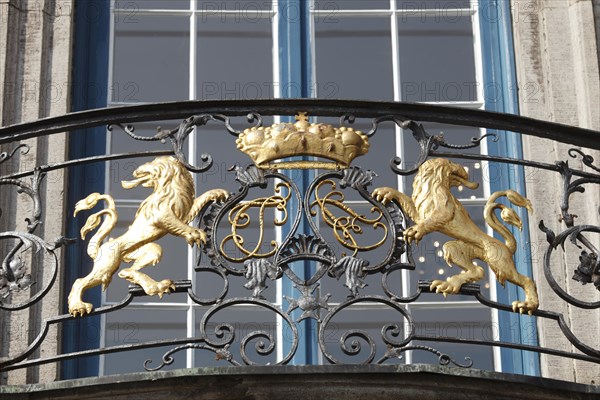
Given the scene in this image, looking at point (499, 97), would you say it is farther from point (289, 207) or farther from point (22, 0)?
point (22, 0)

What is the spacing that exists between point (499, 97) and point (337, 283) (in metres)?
1.22

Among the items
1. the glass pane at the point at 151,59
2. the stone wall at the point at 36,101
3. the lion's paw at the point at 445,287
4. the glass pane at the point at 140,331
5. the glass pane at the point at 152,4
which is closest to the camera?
the lion's paw at the point at 445,287

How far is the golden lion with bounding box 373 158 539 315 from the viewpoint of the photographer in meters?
6.95

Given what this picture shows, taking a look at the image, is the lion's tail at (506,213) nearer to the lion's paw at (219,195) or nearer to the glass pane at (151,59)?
the lion's paw at (219,195)

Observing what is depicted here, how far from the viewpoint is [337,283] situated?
816cm

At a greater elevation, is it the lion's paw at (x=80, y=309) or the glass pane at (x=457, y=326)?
the glass pane at (x=457, y=326)

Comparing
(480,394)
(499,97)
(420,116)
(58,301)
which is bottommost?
(480,394)

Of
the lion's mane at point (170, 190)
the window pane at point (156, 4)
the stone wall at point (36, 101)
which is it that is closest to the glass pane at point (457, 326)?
the lion's mane at point (170, 190)

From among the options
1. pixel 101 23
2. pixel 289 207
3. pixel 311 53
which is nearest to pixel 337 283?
pixel 289 207

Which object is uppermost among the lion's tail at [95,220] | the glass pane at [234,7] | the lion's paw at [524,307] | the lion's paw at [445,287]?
the glass pane at [234,7]

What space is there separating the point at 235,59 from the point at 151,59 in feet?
1.34

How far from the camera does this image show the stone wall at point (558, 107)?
7816mm

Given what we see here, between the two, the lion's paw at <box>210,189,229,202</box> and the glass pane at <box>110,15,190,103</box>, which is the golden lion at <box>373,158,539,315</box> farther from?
the glass pane at <box>110,15,190,103</box>

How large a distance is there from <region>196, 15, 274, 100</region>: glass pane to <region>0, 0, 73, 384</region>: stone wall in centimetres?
67
